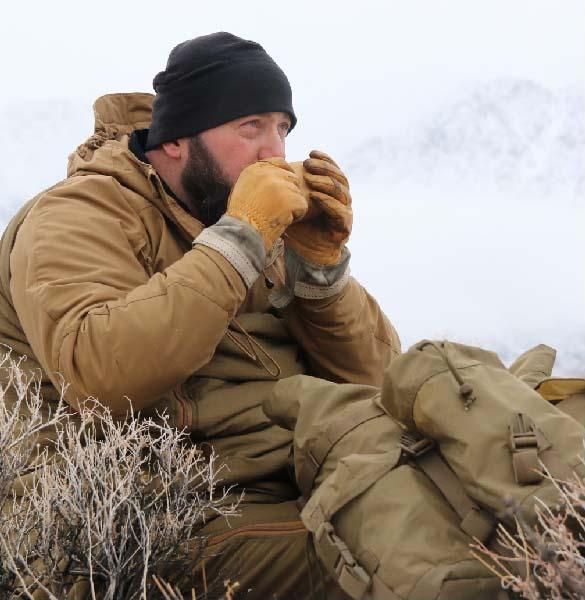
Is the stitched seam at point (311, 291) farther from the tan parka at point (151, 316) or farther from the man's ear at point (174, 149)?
the man's ear at point (174, 149)

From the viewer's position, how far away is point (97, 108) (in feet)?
12.2

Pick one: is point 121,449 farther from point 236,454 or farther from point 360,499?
point 360,499

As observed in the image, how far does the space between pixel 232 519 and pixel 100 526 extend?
1.69ft

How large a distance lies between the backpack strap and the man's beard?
52.7 inches

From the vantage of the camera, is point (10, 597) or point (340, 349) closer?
point (10, 597)

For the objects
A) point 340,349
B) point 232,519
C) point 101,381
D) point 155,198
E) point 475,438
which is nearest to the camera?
point 475,438

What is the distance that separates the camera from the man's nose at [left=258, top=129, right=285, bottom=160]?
3426mm

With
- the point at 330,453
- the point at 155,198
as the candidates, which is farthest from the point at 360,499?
the point at 155,198

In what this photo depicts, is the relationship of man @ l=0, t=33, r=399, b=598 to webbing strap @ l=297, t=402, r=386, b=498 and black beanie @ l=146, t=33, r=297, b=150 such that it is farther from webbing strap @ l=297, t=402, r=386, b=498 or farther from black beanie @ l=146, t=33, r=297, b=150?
webbing strap @ l=297, t=402, r=386, b=498

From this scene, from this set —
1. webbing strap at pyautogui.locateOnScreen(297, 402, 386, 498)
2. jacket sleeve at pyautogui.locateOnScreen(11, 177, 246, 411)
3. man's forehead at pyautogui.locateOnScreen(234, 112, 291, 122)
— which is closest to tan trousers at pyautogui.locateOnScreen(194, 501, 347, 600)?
webbing strap at pyautogui.locateOnScreen(297, 402, 386, 498)

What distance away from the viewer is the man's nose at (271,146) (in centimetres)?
343

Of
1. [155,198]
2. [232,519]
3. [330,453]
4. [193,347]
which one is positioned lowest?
[232,519]

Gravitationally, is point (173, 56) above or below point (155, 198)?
above

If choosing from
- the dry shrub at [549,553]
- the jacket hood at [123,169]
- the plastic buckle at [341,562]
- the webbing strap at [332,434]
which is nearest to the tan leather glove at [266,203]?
the jacket hood at [123,169]
